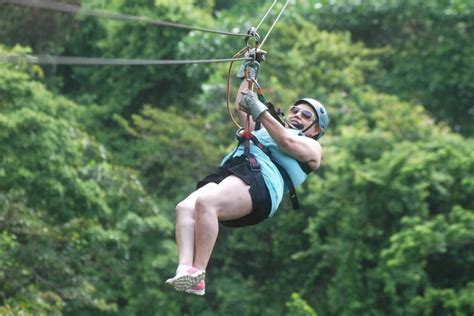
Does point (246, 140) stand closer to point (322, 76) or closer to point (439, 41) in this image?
point (322, 76)

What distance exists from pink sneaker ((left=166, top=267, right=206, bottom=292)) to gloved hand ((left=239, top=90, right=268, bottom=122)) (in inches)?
33.4

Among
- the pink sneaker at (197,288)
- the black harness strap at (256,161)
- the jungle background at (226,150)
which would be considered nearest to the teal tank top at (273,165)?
the black harness strap at (256,161)

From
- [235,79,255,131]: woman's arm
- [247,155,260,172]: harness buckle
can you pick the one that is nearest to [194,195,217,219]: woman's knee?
[247,155,260,172]: harness buckle

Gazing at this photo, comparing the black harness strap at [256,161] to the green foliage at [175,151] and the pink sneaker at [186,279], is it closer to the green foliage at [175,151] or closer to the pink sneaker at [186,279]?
the pink sneaker at [186,279]

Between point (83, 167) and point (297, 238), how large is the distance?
451 cm

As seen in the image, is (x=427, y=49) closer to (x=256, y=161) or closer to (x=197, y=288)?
(x=256, y=161)

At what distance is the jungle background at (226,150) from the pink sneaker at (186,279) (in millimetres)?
6925

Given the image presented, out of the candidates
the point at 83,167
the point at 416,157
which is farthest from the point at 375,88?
the point at 83,167

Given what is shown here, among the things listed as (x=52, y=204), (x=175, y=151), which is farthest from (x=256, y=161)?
(x=175, y=151)

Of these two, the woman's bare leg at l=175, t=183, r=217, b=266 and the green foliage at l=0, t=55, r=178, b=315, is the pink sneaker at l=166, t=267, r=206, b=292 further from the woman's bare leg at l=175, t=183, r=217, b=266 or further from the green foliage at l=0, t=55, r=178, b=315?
the green foliage at l=0, t=55, r=178, b=315

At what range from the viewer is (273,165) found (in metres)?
6.82

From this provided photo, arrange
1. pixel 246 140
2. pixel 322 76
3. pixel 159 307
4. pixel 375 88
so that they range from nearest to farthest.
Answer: pixel 246 140 < pixel 159 307 < pixel 322 76 < pixel 375 88

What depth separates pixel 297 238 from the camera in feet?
65.2

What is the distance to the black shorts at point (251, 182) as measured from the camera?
661 centimetres
